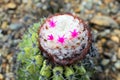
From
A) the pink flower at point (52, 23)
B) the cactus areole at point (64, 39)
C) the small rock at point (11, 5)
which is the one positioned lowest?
the small rock at point (11, 5)

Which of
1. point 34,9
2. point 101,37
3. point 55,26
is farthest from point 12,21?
point 55,26

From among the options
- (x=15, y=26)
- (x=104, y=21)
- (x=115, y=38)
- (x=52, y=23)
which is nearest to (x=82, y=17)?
(x=104, y=21)

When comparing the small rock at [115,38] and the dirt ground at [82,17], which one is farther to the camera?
the small rock at [115,38]

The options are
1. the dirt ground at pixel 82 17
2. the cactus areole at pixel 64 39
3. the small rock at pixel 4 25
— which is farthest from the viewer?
the small rock at pixel 4 25

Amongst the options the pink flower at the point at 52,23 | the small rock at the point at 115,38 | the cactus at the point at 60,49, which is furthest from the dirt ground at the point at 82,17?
the pink flower at the point at 52,23

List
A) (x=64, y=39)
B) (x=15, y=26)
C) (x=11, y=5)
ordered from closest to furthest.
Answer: (x=64, y=39) < (x=15, y=26) < (x=11, y=5)

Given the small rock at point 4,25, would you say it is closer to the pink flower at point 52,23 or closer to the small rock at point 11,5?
the small rock at point 11,5

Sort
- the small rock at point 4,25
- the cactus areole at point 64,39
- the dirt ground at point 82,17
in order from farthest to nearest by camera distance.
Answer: the small rock at point 4,25 < the dirt ground at point 82,17 < the cactus areole at point 64,39

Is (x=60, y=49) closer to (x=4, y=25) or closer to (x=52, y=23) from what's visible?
(x=52, y=23)
